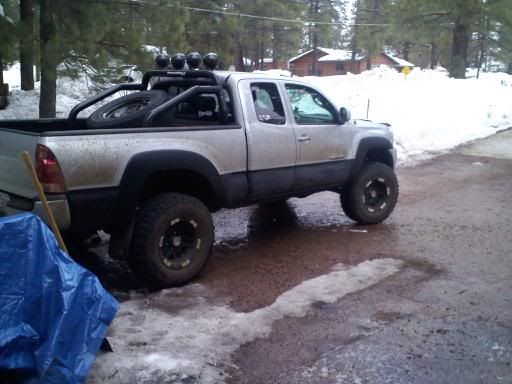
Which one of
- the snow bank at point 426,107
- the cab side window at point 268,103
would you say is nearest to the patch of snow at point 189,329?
the cab side window at point 268,103

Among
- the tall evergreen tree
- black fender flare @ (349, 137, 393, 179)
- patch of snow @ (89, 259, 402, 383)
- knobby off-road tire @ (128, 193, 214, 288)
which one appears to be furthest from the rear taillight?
A: the tall evergreen tree

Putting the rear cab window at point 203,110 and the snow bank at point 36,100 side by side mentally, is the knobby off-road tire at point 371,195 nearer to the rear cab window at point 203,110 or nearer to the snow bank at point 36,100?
the rear cab window at point 203,110

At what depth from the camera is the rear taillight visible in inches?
172

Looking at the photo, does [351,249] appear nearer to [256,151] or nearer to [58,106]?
[256,151]

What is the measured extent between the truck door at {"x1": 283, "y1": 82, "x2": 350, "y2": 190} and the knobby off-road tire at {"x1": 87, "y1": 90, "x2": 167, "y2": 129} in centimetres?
155

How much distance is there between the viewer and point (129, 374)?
11.9 feet

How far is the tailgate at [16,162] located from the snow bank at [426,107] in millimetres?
9235

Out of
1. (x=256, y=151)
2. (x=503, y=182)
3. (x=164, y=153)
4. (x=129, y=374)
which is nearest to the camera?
(x=129, y=374)

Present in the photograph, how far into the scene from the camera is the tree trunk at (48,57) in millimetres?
9039

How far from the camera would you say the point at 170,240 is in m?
5.22

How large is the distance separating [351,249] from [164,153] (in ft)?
8.57

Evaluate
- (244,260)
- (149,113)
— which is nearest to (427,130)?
(244,260)

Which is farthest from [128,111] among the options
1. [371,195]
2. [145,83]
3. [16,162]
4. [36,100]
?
[36,100]

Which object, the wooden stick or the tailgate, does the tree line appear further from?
the wooden stick
